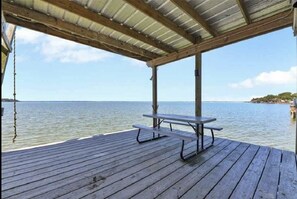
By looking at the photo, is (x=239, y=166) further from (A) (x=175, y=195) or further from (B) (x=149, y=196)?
(B) (x=149, y=196)

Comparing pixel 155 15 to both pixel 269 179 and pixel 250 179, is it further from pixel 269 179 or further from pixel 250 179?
pixel 269 179

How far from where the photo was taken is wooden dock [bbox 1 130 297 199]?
1.79 m

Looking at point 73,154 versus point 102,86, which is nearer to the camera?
point 73,154

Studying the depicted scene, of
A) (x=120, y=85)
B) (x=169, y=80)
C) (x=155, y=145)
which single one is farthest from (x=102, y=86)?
(x=155, y=145)

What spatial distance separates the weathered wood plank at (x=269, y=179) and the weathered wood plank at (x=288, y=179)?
5cm

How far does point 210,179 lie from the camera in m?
2.08

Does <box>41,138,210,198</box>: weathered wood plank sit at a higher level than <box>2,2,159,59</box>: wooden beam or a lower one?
lower

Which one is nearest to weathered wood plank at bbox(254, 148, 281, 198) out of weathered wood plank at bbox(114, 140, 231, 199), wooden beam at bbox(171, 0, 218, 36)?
weathered wood plank at bbox(114, 140, 231, 199)

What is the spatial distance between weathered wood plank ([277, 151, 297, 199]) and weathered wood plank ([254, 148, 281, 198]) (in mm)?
49

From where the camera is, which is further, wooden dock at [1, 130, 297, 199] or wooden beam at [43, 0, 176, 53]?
wooden beam at [43, 0, 176, 53]

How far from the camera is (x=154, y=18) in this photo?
265cm

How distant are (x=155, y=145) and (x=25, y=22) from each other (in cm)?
326

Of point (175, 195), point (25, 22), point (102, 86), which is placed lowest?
point (175, 195)

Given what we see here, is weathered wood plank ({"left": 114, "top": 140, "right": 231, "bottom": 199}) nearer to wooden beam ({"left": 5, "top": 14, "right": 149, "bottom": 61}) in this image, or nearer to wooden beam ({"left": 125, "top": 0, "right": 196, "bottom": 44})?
wooden beam ({"left": 125, "top": 0, "right": 196, "bottom": 44})
